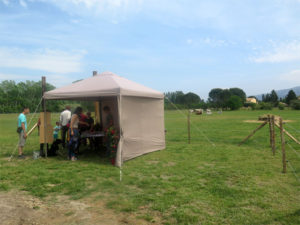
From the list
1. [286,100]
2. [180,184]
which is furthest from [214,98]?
[180,184]

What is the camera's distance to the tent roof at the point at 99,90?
6543 millimetres

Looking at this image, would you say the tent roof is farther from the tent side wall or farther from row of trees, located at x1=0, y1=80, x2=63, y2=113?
row of trees, located at x1=0, y1=80, x2=63, y2=113

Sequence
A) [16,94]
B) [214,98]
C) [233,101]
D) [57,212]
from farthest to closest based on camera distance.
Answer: [214,98], [233,101], [16,94], [57,212]

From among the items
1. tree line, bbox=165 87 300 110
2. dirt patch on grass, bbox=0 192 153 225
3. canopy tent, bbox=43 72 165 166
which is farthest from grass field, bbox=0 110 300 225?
tree line, bbox=165 87 300 110

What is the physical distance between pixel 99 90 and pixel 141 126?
186 cm

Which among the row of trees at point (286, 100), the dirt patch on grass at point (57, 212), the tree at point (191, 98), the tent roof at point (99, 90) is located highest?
the tree at point (191, 98)

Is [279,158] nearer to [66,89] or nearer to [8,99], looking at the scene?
[66,89]

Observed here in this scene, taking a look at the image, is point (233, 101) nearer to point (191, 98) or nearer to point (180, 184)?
point (191, 98)

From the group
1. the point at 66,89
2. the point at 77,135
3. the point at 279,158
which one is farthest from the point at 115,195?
the point at 279,158

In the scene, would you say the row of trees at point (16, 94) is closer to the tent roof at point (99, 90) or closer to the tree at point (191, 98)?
the tent roof at point (99, 90)

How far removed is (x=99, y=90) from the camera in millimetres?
6688

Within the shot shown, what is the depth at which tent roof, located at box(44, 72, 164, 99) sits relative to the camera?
6.54 m

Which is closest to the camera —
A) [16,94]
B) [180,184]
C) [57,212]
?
[57,212]

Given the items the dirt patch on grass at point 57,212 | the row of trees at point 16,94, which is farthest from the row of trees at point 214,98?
the dirt patch on grass at point 57,212
